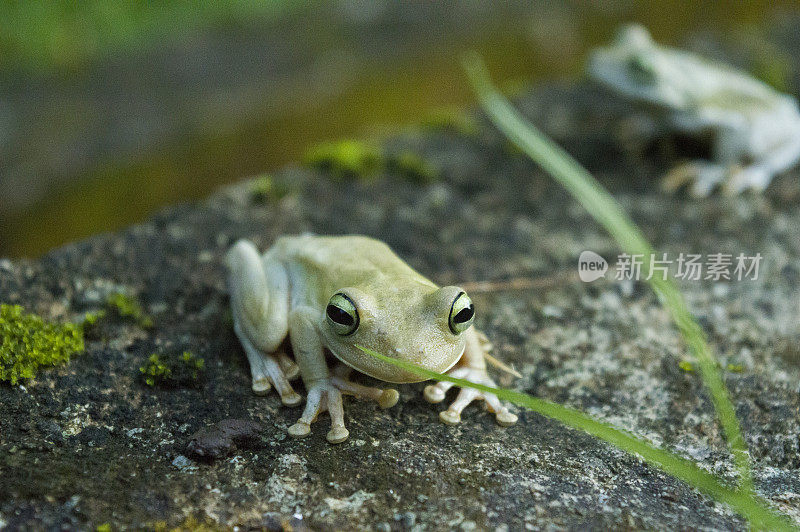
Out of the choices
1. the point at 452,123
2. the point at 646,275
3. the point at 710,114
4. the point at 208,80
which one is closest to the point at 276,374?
the point at 646,275

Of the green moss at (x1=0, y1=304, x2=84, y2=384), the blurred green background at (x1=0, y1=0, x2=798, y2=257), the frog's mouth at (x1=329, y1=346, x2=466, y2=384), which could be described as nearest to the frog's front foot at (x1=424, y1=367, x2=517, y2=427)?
the frog's mouth at (x1=329, y1=346, x2=466, y2=384)

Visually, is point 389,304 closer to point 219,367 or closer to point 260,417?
point 260,417

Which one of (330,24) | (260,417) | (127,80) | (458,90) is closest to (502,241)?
(260,417)

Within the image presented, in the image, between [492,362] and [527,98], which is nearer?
[492,362]

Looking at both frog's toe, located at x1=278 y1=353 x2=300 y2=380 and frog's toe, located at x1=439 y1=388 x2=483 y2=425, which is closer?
frog's toe, located at x1=439 y1=388 x2=483 y2=425

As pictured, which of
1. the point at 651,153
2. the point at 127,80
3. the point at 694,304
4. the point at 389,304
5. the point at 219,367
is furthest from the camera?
the point at 127,80

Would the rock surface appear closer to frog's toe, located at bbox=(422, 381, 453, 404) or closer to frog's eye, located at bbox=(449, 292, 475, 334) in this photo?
frog's toe, located at bbox=(422, 381, 453, 404)
